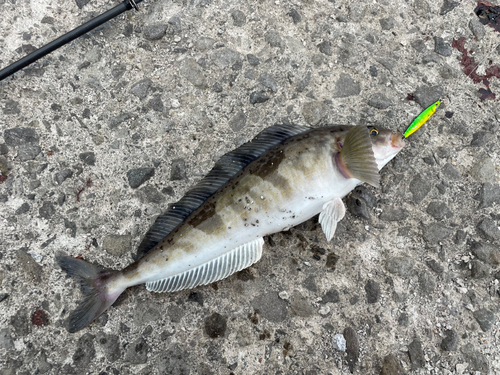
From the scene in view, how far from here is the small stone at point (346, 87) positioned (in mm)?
3400

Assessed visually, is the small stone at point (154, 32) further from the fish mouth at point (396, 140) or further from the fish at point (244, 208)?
the fish mouth at point (396, 140)

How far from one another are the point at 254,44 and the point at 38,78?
6.64ft

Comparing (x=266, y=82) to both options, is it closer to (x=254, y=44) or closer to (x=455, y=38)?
(x=254, y=44)

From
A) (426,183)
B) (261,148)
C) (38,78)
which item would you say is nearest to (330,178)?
(261,148)

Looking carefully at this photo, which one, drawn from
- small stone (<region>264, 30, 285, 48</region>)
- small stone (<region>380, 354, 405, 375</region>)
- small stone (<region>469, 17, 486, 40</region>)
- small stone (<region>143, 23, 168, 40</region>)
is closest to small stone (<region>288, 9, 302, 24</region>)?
small stone (<region>264, 30, 285, 48</region>)

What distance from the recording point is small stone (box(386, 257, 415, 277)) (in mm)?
2947

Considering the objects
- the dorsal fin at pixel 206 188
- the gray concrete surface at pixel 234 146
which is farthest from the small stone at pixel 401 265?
the dorsal fin at pixel 206 188

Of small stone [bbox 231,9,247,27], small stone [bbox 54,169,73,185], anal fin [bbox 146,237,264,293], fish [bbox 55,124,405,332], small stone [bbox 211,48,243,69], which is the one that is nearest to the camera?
fish [bbox 55,124,405,332]

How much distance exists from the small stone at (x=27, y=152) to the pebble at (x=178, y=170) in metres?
1.17

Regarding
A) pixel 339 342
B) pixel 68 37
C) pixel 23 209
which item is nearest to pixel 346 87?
pixel 339 342

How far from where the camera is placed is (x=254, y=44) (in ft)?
11.5

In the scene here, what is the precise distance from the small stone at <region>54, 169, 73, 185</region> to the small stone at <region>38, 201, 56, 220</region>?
0.20 metres

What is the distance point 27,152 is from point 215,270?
1.96 m

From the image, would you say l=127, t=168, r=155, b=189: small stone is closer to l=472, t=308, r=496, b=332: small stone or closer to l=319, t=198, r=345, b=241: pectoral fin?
l=319, t=198, r=345, b=241: pectoral fin
